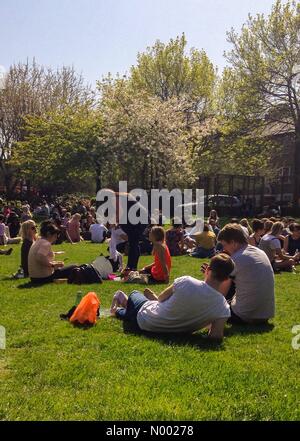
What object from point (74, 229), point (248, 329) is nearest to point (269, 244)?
point (248, 329)

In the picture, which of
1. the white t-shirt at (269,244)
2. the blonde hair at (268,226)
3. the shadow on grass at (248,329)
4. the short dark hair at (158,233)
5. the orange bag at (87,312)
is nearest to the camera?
the shadow on grass at (248,329)

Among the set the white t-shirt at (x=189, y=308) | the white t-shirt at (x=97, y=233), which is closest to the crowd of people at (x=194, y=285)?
the white t-shirt at (x=189, y=308)

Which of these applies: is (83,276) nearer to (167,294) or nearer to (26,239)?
(26,239)

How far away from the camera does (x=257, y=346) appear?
6082 mm

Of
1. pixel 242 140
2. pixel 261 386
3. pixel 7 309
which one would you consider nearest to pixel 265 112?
pixel 242 140

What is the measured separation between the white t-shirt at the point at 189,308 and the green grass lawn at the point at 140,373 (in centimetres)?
19

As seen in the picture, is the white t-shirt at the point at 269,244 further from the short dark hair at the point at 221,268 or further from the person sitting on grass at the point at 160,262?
the short dark hair at the point at 221,268

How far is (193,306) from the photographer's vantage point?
6.02 metres

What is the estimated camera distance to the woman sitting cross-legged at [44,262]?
10453mm

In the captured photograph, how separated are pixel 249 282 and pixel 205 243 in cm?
897

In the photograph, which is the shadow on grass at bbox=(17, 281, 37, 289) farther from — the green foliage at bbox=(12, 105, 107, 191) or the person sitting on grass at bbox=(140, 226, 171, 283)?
the green foliage at bbox=(12, 105, 107, 191)

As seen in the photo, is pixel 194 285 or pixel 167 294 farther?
pixel 167 294

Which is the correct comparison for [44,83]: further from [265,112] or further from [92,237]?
[92,237]

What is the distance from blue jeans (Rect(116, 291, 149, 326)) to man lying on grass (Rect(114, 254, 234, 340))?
0.26 m
